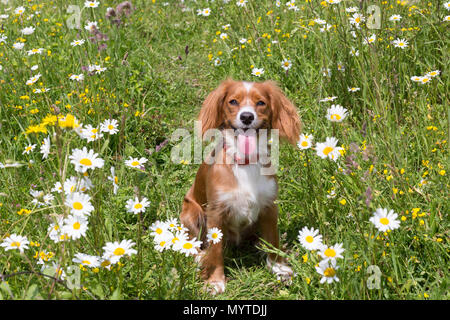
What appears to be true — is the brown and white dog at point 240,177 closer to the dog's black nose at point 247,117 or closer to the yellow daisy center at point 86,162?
the dog's black nose at point 247,117

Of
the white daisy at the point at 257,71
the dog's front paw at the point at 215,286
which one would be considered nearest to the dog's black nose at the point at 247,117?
the dog's front paw at the point at 215,286

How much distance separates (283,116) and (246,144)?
0.35 meters

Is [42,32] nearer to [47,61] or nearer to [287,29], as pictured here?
[47,61]

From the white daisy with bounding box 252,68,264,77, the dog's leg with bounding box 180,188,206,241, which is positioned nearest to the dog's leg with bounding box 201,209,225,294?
the dog's leg with bounding box 180,188,206,241

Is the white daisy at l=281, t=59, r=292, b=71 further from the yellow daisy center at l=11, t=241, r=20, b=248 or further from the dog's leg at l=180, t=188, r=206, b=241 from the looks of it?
the yellow daisy center at l=11, t=241, r=20, b=248

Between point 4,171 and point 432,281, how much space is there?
2482 mm

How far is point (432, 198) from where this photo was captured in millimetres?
2357

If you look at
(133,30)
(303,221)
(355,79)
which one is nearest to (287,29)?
(355,79)

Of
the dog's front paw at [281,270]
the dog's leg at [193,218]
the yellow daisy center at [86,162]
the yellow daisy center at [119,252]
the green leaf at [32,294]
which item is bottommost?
the green leaf at [32,294]

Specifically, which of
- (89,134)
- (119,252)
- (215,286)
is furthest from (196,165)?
(119,252)

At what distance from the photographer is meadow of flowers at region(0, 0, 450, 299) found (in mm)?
1940

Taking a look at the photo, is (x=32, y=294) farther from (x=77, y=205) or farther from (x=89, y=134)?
(x=89, y=134)

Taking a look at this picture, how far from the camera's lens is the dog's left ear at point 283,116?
2.83 metres

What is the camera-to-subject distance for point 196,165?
3.73 m
